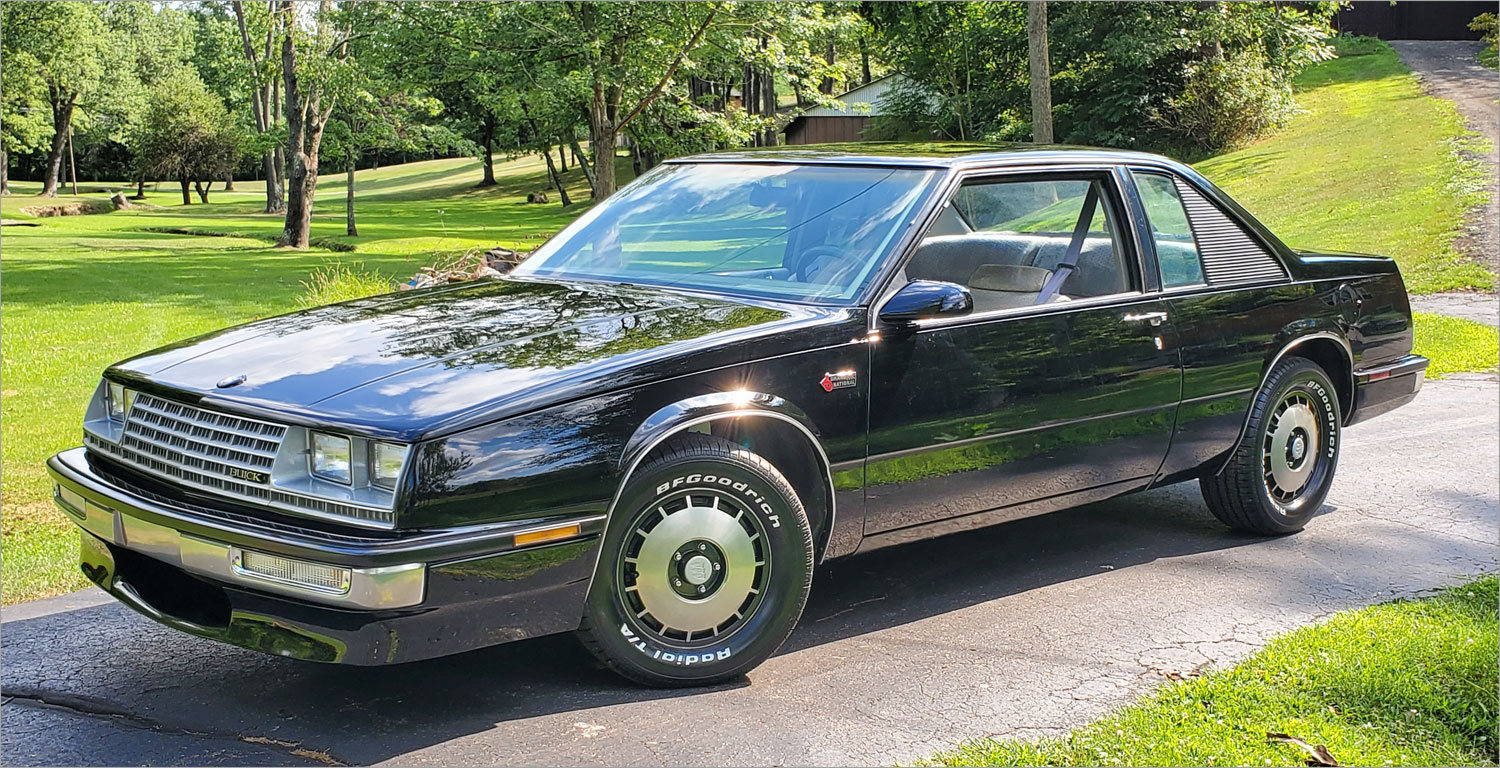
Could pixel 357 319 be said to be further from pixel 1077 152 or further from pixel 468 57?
pixel 468 57

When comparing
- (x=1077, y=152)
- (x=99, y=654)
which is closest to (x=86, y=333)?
(x=99, y=654)

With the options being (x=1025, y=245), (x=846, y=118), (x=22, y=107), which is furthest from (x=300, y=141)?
(x=22, y=107)

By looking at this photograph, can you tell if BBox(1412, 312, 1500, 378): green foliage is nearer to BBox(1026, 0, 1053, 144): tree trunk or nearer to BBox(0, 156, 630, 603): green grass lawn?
BBox(1026, 0, 1053, 144): tree trunk

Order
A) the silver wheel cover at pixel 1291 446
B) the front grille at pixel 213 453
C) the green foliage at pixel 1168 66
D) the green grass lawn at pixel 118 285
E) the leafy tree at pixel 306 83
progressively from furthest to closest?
the green foliage at pixel 1168 66, the leafy tree at pixel 306 83, the green grass lawn at pixel 118 285, the silver wheel cover at pixel 1291 446, the front grille at pixel 213 453

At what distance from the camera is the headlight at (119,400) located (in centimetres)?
417

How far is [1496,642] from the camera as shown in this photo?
4.40 m

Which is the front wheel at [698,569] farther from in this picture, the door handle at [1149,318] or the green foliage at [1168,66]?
the green foliage at [1168,66]

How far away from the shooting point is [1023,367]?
480 cm

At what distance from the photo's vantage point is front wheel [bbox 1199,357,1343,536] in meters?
5.72

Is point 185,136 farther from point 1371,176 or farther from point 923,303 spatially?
point 923,303

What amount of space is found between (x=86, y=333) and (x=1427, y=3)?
174 feet

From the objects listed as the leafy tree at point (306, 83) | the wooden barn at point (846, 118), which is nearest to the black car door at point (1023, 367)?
the leafy tree at point (306, 83)

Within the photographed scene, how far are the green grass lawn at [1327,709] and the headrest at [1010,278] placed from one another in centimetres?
155

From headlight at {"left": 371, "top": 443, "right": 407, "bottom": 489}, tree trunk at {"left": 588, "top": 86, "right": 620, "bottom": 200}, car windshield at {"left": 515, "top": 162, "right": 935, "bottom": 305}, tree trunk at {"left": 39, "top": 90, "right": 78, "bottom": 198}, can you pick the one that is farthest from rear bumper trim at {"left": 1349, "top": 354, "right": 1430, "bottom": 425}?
tree trunk at {"left": 39, "top": 90, "right": 78, "bottom": 198}
